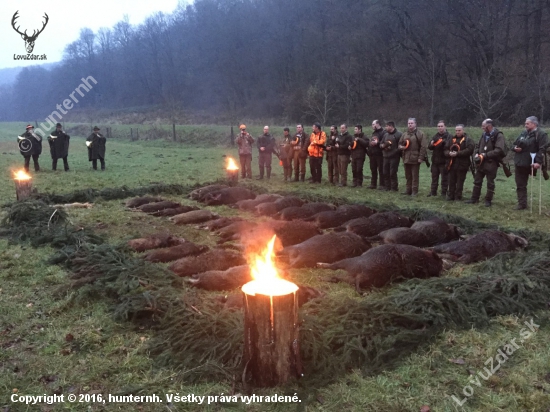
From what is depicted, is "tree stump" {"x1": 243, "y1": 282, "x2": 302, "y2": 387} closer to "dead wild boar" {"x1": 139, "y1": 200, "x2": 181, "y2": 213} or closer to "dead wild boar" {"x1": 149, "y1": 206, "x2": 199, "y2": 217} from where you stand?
"dead wild boar" {"x1": 149, "y1": 206, "x2": 199, "y2": 217}

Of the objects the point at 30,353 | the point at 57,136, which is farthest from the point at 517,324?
the point at 57,136

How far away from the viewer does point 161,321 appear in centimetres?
448

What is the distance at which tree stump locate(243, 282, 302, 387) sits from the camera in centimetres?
333

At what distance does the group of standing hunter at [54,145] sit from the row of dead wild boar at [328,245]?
10.2 meters

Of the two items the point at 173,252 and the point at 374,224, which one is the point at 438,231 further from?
the point at 173,252

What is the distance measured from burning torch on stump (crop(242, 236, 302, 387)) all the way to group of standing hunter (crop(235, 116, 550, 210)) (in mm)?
8654

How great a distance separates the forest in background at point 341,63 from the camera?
3303cm

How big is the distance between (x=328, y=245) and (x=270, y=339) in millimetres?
3289

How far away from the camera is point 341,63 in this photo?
4425cm

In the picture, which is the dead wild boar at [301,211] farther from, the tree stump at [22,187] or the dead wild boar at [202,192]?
the tree stump at [22,187]

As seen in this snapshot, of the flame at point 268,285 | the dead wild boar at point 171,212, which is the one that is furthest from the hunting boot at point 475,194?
the flame at point 268,285

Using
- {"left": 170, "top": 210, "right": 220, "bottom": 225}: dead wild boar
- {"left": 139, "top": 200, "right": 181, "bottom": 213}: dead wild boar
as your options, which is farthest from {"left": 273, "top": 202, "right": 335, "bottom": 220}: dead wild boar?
{"left": 139, "top": 200, "right": 181, "bottom": 213}: dead wild boar

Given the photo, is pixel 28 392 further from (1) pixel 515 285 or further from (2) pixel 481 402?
(1) pixel 515 285

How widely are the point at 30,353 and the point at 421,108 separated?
3812 centimetres
